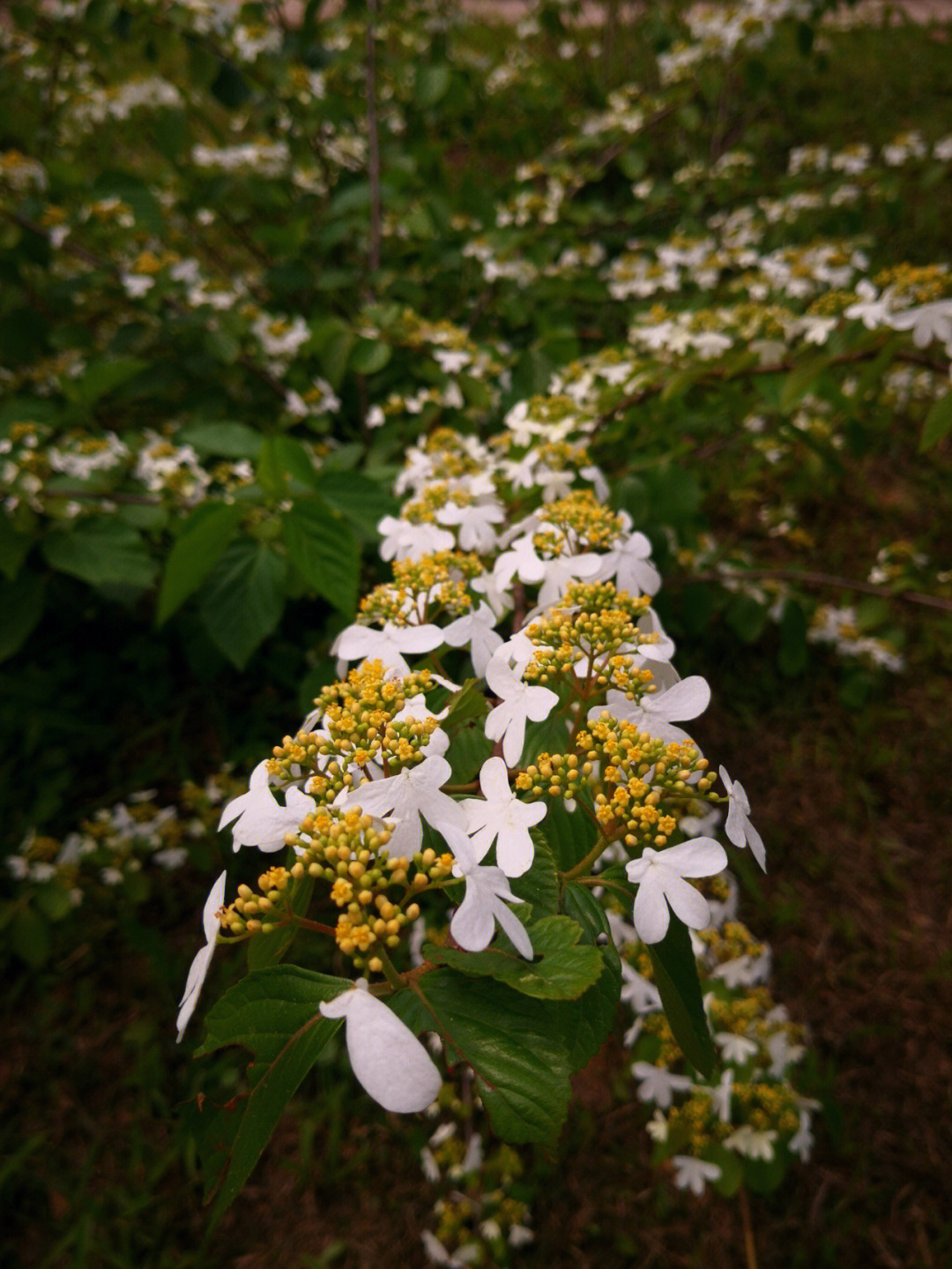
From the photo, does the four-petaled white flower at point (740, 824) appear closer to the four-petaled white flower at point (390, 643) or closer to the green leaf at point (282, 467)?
the four-petaled white flower at point (390, 643)

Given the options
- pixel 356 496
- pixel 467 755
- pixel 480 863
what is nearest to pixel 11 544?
pixel 356 496

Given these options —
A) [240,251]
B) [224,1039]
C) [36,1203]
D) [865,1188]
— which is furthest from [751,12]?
[36,1203]

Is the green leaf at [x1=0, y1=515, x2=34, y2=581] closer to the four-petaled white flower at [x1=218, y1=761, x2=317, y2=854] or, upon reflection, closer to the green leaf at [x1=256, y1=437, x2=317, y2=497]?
the green leaf at [x1=256, y1=437, x2=317, y2=497]

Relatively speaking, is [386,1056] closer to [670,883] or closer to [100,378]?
[670,883]

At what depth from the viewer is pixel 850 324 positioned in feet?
4.66

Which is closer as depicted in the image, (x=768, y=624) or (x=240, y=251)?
(x=768, y=624)

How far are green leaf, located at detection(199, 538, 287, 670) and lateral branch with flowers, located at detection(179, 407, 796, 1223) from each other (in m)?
0.63

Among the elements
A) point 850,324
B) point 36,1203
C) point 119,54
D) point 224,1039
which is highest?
point 119,54

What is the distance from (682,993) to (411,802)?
0.97 ft

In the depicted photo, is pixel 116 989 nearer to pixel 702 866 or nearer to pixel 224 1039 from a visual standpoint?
pixel 224 1039

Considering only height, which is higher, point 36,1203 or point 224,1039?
point 224,1039

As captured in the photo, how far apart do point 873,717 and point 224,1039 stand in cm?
260

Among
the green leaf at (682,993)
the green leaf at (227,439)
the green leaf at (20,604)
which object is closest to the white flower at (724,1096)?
the green leaf at (682,993)

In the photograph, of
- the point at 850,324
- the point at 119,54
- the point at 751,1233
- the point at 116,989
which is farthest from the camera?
the point at 119,54
